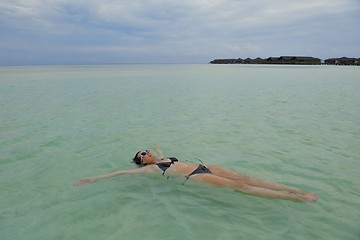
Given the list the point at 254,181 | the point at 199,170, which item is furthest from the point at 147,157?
the point at 254,181

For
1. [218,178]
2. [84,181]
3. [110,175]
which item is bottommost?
[84,181]

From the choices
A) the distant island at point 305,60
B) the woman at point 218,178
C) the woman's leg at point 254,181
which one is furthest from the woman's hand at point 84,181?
A: the distant island at point 305,60

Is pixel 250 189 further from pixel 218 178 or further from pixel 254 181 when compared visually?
pixel 218 178

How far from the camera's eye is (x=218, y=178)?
5.82 metres

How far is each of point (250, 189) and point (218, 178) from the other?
2.34 feet

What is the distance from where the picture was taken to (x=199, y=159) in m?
8.26

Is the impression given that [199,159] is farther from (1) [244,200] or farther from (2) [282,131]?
(2) [282,131]

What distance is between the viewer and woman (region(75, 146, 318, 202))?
204 inches

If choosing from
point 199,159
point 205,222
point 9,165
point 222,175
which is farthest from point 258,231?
point 9,165

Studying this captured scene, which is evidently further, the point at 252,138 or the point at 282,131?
the point at 282,131

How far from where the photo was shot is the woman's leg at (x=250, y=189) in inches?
201

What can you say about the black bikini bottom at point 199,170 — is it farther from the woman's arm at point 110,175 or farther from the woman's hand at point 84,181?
the woman's hand at point 84,181

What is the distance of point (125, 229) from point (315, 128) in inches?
351

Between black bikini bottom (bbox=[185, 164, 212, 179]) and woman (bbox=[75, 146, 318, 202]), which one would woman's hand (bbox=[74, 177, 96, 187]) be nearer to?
woman (bbox=[75, 146, 318, 202])
